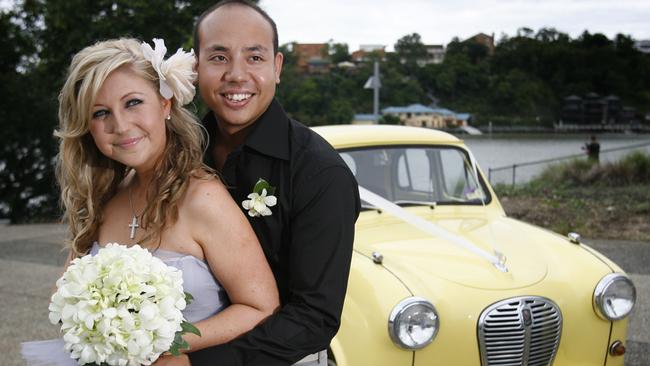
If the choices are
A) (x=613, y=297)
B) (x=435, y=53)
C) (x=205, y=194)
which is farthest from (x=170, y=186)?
(x=435, y=53)

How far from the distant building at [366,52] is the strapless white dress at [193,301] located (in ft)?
38.8

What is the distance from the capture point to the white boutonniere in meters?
2.11

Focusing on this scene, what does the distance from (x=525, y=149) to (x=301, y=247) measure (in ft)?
53.8

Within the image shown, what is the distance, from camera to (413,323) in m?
3.26

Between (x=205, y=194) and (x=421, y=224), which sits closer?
(x=205, y=194)

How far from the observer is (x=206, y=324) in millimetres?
2035

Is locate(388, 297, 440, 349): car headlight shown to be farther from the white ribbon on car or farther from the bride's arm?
the bride's arm

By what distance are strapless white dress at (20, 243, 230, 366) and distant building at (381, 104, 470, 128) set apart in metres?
7.07

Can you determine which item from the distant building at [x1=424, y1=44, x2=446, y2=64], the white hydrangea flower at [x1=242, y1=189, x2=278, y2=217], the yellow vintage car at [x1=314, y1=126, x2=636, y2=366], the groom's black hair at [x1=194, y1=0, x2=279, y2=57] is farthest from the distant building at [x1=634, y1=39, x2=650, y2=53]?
the white hydrangea flower at [x1=242, y1=189, x2=278, y2=217]

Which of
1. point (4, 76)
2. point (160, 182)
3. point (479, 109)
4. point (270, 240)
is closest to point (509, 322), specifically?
point (270, 240)

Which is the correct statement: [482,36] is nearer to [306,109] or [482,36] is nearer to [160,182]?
[306,109]

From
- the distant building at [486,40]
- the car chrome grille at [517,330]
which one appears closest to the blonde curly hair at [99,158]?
the car chrome grille at [517,330]

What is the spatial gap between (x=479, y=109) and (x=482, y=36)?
293 cm

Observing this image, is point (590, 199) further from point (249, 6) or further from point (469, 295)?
point (249, 6)
